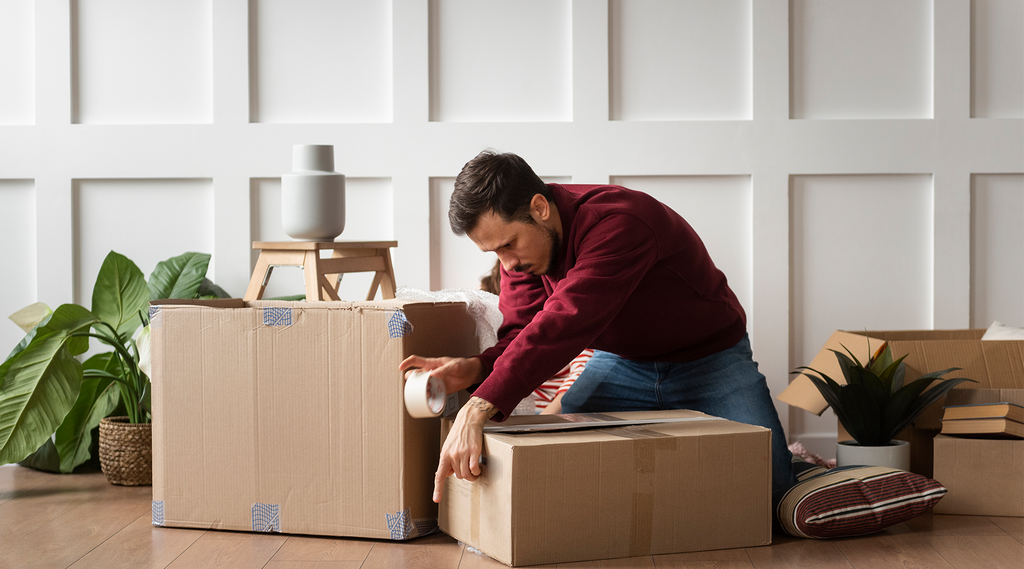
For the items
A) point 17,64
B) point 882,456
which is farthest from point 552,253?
point 17,64

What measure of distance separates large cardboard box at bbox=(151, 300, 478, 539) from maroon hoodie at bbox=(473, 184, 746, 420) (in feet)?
0.72

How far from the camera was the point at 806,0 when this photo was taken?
8.06 feet

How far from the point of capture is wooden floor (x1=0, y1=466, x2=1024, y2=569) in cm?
145

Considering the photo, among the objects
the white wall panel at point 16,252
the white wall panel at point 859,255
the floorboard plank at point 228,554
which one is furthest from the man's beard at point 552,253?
the white wall panel at point 16,252

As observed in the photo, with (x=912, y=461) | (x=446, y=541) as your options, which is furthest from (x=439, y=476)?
(x=912, y=461)

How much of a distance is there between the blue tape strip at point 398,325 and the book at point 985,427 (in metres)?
1.24

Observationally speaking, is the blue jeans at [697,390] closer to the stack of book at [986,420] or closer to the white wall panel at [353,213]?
the stack of book at [986,420]

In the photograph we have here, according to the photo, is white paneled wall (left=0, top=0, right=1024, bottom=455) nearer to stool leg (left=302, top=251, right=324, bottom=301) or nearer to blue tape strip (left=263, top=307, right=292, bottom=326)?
stool leg (left=302, top=251, right=324, bottom=301)

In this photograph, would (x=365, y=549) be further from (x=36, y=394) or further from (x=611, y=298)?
(x=36, y=394)

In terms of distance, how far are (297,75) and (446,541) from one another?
1.54m

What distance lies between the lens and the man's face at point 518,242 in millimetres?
1540

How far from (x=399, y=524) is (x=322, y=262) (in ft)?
2.28

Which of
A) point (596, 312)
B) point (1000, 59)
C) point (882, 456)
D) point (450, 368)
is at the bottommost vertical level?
point (882, 456)

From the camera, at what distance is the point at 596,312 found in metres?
1.47
